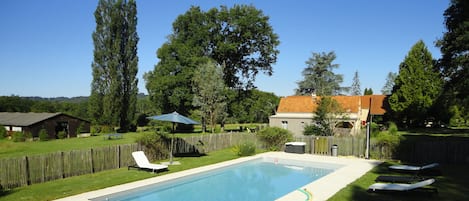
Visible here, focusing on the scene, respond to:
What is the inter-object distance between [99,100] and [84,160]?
3338cm

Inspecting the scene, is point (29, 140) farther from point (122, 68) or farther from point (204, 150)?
point (204, 150)

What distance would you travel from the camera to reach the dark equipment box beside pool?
20172 mm

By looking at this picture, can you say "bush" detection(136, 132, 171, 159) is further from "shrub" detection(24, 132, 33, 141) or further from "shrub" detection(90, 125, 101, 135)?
"shrub" detection(90, 125, 101, 135)

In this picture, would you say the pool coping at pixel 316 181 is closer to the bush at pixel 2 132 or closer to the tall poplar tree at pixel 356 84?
the bush at pixel 2 132

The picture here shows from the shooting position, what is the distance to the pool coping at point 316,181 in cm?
988

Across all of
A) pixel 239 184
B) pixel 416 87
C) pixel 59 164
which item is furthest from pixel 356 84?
pixel 59 164

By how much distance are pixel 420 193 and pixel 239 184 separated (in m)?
6.68

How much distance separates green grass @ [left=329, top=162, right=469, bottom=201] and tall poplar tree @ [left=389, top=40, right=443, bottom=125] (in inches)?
1163

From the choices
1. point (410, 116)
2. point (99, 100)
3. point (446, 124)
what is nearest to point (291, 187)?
point (410, 116)

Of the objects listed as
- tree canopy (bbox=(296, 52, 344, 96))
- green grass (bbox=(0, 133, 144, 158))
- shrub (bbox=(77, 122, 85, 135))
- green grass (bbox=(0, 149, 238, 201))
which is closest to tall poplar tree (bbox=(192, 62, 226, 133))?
green grass (bbox=(0, 133, 144, 158))

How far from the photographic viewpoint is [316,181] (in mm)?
12305

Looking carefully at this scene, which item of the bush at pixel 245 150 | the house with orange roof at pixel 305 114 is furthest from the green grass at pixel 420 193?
the house with orange roof at pixel 305 114

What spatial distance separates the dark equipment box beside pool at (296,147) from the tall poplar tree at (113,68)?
29.1 meters

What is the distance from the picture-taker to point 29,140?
104 feet
